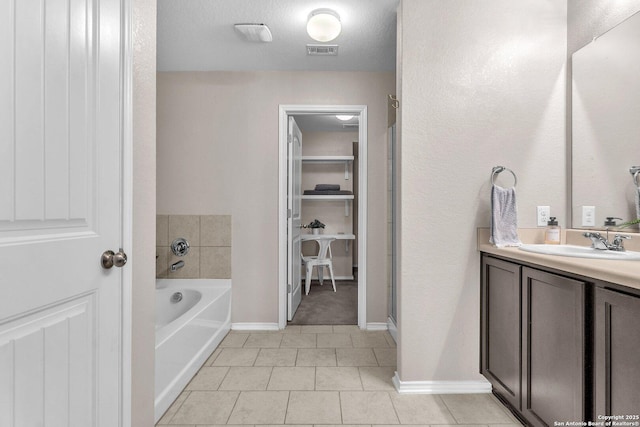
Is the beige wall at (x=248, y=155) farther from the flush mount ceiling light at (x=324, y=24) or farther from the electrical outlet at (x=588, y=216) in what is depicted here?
the electrical outlet at (x=588, y=216)

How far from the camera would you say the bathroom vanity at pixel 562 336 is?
1.01 m

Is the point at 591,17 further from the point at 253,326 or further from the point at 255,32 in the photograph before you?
the point at 253,326

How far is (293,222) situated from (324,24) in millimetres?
1798

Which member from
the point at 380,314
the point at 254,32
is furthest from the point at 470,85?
the point at 380,314

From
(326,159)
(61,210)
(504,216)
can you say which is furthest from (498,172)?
(326,159)

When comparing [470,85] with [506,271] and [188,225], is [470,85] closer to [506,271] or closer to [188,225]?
[506,271]

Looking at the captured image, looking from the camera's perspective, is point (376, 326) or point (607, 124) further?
point (376, 326)

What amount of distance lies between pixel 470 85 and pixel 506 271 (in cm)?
110

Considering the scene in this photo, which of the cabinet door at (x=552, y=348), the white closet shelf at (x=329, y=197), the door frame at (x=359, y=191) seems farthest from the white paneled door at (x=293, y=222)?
the cabinet door at (x=552, y=348)

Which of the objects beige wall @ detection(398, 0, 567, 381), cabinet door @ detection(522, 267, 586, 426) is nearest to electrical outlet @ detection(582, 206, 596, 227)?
beige wall @ detection(398, 0, 567, 381)

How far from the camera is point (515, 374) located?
1.57 meters

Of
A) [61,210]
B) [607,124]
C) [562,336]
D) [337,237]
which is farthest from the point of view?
[337,237]

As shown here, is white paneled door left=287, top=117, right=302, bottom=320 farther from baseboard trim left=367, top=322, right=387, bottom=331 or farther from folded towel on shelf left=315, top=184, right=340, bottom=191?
folded towel on shelf left=315, top=184, right=340, bottom=191

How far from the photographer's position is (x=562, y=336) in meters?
1.26
